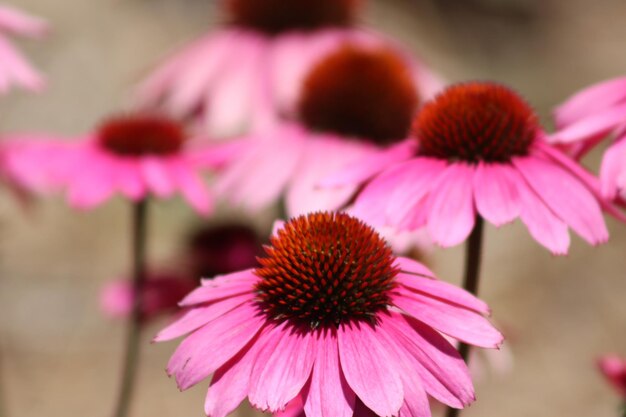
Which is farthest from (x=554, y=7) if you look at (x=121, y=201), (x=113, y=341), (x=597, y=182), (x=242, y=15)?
(x=597, y=182)

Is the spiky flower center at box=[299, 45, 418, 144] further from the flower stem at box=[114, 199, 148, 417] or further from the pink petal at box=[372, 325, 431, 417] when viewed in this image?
the pink petal at box=[372, 325, 431, 417]

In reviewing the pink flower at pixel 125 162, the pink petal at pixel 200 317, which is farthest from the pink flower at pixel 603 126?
the pink flower at pixel 125 162

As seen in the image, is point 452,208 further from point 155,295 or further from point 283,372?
point 155,295

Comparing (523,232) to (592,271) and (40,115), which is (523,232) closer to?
(592,271)

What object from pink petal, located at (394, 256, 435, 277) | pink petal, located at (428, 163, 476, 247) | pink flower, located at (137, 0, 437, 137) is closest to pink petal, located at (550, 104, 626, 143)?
pink petal, located at (428, 163, 476, 247)

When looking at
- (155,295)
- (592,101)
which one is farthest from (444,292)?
(155,295)
